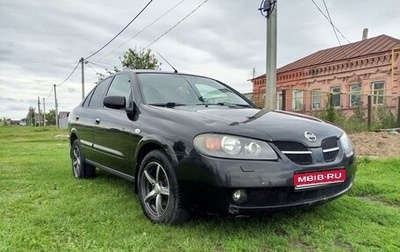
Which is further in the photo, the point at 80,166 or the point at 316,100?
the point at 316,100

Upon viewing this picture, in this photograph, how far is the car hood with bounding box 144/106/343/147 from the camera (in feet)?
9.11

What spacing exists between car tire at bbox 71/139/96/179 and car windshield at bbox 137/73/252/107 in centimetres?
191

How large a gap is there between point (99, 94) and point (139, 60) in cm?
2018

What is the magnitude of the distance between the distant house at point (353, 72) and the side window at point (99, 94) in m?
9.92

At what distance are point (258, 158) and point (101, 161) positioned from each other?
8.21 feet

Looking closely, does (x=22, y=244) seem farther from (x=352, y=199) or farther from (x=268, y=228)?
(x=352, y=199)

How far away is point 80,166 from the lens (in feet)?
17.6

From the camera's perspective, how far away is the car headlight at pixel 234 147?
265 cm

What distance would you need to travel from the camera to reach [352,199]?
3.92m

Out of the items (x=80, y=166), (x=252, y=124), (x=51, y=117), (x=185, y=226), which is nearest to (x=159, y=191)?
(x=185, y=226)

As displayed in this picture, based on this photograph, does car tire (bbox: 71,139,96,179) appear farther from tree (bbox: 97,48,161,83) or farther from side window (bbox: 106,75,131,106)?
tree (bbox: 97,48,161,83)

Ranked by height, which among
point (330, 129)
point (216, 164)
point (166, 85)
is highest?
point (166, 85)

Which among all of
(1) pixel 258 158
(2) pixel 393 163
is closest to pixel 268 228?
(1) pixel 258 158

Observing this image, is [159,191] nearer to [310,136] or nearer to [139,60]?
[310,136]
